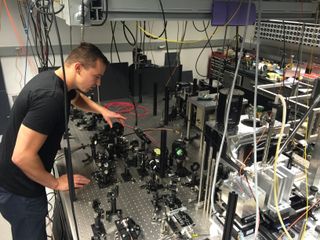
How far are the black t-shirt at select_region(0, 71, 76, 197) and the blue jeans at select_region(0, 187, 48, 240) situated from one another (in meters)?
0.04

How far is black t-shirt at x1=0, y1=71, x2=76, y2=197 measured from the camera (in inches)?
43.3

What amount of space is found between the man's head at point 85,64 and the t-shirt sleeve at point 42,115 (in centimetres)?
18

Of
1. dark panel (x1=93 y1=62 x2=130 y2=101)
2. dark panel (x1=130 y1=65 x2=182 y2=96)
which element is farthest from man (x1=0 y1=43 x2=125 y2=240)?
dark panel (x1=130 y1=65 x2=182 y2=96)

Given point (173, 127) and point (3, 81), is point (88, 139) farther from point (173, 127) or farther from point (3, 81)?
point (3, 81)

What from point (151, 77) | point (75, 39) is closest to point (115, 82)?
point (151, 77)

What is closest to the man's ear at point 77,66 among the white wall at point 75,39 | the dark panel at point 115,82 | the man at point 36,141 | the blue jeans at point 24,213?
the man at point 36,141

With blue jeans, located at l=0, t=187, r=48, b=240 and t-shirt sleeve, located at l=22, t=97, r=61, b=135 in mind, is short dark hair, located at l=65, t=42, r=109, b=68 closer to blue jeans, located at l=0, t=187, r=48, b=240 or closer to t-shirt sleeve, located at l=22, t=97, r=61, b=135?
t-shirt sleeve, located at l=22, t=97, r=61, b=135

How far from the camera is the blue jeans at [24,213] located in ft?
4.43

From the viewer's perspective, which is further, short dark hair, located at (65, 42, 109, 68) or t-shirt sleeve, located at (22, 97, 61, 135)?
short dark hair, located at (65, 42, 109, 68)

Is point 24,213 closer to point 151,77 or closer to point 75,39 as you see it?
point 151,77

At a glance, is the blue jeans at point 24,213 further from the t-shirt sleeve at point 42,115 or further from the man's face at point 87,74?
the man's face at point 87,74

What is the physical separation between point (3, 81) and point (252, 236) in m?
2.75

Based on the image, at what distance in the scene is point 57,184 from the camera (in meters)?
1.26

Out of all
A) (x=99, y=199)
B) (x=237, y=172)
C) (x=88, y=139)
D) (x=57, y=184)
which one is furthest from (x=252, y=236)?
(x=88, y=139)
